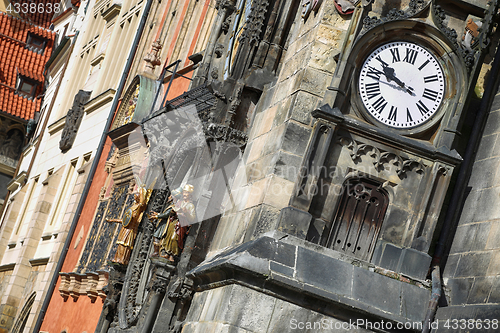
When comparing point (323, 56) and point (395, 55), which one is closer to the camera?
point (395, 55)

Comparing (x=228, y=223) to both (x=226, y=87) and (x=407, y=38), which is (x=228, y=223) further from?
(x=407, y=38)

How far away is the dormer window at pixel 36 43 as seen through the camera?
36500 millimetres

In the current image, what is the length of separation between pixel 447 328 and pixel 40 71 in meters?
30.7

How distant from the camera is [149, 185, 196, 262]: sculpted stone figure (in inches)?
410

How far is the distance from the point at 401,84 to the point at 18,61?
29.9m

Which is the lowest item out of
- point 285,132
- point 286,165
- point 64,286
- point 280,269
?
point 64,286

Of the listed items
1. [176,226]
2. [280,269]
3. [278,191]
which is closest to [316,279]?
[280,269]

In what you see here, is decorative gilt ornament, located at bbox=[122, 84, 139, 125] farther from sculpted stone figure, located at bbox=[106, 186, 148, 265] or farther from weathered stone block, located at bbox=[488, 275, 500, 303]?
weathered stone block, located at bbox=[488, 275, 500, 303]

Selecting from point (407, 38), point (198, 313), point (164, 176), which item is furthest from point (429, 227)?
point (164, 176)

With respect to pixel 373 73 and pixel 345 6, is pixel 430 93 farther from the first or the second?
pixel 345 6

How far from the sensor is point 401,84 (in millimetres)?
8789

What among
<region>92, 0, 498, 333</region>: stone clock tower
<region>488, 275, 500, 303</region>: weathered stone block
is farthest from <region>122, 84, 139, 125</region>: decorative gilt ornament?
<region>488, 275, 500, 303</region>: weathered stone block

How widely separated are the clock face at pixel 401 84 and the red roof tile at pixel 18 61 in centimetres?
2719

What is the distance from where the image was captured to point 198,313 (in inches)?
361
